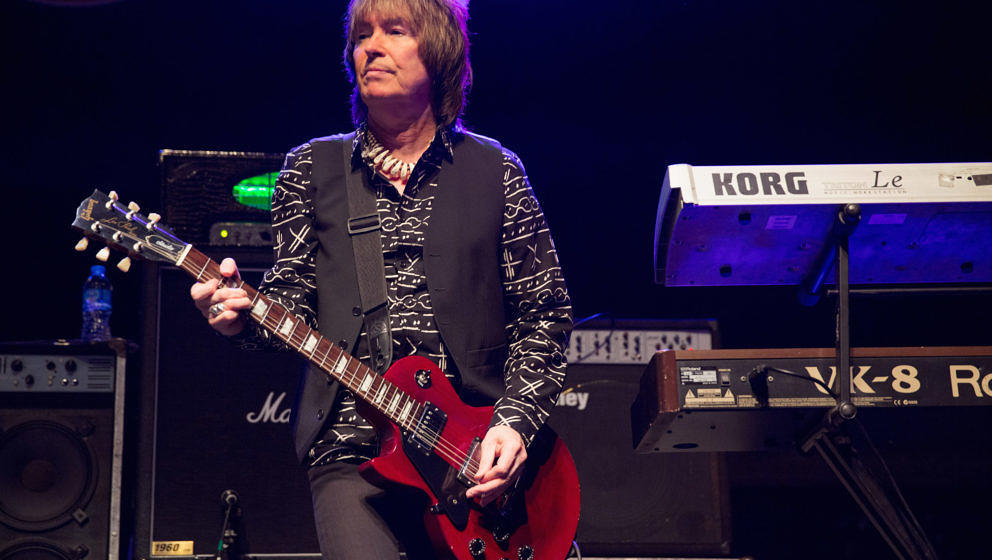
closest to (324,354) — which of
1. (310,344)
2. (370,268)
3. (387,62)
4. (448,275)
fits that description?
(310,344)

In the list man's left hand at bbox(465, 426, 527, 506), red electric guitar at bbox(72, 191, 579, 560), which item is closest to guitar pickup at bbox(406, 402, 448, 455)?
red electric guitar at bbox(72, 191, 579, 560)

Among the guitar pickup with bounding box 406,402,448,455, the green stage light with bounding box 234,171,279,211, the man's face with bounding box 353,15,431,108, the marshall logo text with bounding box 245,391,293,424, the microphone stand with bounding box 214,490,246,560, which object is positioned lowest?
the microphone stand with bounding box 214,490,246,560

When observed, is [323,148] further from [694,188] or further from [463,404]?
[694,188]

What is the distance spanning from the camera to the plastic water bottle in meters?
3.72

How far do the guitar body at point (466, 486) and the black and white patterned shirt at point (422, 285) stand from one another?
0.25 feet

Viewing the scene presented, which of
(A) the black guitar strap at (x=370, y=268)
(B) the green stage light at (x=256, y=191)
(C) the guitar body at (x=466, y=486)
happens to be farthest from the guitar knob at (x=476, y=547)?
(B) the green stage light at (x=256, y=191)

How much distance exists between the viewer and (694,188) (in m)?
2.17

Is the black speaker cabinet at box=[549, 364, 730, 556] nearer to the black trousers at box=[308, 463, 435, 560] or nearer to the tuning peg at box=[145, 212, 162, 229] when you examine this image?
the black trousers at box=[308, 463, 435, 560]

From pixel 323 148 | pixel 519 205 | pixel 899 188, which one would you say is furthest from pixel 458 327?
pixel 899 188

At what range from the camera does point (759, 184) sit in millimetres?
2170

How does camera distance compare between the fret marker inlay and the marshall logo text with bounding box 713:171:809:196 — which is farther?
the marshall logo text with bounding box 713:171:809:196

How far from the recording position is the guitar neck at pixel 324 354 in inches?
76.4

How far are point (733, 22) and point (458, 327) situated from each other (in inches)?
109

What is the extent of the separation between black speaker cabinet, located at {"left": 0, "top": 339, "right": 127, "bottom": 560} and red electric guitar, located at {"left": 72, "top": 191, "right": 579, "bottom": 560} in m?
1.20
